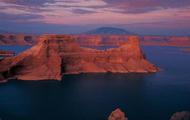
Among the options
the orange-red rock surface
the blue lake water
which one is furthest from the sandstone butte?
the orange-red rock surface

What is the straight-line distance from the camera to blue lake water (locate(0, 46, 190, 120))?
1597 inches

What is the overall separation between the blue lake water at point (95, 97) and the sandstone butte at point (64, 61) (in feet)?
12.4

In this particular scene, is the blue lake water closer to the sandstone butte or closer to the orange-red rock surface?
the sandstone butte

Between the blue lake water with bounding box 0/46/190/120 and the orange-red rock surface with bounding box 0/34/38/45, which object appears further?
the orange-red rock surface with bounding box 0/34/38/45

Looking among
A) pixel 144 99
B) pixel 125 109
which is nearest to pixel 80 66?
pixel 144 99

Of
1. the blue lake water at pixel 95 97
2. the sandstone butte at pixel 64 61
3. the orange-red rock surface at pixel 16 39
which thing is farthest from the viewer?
the orange-red rock surface at pixel 16 39

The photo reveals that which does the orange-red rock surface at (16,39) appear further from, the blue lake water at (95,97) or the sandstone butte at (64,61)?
the blue lake water at (95,97)

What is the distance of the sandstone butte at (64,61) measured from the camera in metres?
67.9

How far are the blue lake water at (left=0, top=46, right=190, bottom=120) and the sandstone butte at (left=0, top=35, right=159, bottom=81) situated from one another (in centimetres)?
379

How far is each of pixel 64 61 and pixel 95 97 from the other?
25.5m

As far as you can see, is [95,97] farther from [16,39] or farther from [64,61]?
[16,39]

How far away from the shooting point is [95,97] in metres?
50.5

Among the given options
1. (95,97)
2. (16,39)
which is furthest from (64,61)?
(16,39)

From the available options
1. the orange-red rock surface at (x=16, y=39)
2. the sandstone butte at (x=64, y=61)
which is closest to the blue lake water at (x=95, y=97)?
the sandstone butte at (x=64, y=61)
